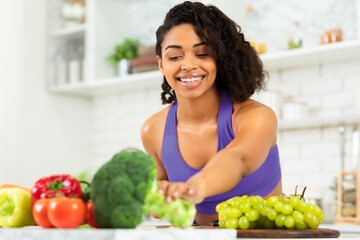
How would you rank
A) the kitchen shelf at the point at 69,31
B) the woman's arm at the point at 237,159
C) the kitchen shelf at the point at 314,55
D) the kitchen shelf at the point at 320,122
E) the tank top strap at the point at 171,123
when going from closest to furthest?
the woman's arm at the point at 237,159
the tank top strap at the point at 171,123
the kitchen shelf at the point at 314,55
the kitchen shelf at the point at 320,122
the kitchen shelf at the point at 69,31

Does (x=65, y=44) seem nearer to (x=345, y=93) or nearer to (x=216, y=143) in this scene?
(x=345, y=93)

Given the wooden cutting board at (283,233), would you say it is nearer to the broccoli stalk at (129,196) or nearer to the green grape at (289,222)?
the green grape at (289,222)

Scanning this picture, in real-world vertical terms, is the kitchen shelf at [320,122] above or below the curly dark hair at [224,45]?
below

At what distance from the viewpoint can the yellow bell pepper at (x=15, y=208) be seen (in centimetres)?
110

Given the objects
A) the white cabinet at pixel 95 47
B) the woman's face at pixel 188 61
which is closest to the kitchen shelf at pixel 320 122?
the white cabinet at pixel 95 47

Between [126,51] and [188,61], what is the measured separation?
274cm

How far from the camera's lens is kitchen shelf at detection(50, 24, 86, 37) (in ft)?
14.5

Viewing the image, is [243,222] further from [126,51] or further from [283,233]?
[126,51]

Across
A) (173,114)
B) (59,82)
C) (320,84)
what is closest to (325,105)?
(320,84)

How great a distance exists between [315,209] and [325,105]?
2.27 meters

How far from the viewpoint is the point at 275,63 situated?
3.49 metres

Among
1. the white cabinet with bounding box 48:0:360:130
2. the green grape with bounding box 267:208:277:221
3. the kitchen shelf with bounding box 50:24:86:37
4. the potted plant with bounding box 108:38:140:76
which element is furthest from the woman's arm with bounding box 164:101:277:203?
the kitchen shelf with bounding box 50:24:86:37

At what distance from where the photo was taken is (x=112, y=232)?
2.86ft

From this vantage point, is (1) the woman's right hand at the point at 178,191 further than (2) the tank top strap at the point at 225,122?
No
